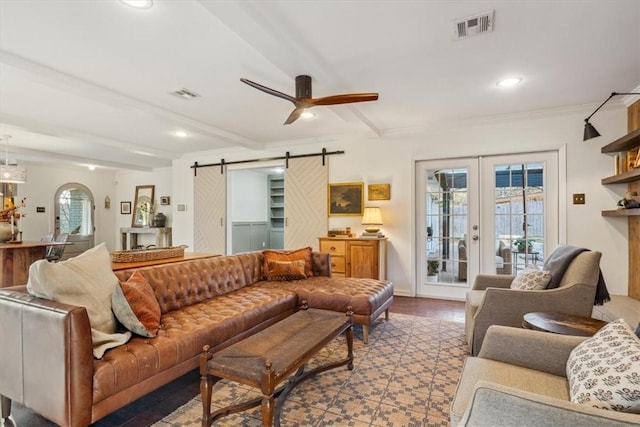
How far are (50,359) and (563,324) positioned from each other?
285 cm

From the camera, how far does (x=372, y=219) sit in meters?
4.94

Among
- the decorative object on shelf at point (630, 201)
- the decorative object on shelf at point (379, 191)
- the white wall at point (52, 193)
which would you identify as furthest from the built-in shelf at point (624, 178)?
the white wall at point (52, 193)

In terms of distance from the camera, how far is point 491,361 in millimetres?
1647

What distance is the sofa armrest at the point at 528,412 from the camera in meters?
0.92

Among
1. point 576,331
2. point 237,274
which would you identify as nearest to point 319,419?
point 576,331

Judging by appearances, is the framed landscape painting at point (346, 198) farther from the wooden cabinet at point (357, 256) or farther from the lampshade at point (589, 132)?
the lampshade at point (589, 132)

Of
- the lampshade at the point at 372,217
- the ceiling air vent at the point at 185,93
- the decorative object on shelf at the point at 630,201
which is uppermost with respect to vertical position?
the ceiling air vent at the point at 185,93

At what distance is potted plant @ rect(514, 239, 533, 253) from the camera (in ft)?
14.3

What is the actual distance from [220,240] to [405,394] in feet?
17.0

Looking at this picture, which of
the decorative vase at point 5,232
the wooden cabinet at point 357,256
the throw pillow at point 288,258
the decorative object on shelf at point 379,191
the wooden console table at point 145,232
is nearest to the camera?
the throw pillow at point 288,258

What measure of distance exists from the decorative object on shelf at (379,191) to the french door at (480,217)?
45 cm

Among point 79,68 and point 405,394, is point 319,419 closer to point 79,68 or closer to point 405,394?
point 405,394

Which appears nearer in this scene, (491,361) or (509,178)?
(491,361)

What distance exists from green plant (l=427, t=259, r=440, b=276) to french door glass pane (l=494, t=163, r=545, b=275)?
80cm
